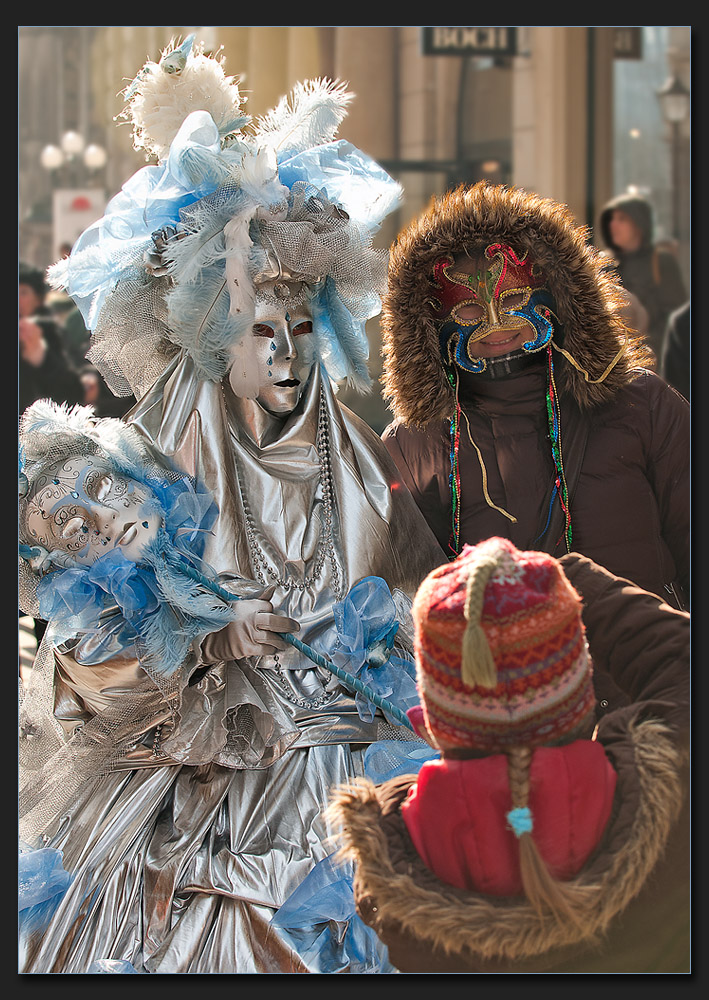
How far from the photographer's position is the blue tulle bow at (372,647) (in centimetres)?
232

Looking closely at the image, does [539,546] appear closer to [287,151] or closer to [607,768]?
[607,768]

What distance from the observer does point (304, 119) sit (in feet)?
7.84

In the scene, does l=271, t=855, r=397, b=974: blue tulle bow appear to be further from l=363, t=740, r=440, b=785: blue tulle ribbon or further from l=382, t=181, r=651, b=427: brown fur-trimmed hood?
l=382, t=181, r=651, b=427: brown fur-trimmed hood

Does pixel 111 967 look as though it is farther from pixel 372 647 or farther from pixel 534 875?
pixel 534 875

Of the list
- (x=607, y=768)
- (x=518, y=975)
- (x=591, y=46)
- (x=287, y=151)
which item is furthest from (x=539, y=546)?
(x=591, y=46)

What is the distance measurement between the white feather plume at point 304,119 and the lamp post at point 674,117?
2.53 metres

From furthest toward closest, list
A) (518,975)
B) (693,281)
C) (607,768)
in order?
1. (693,281)
2. (518,975)
3. (607,768)

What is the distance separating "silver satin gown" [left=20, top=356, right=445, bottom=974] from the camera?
2193 millimetres

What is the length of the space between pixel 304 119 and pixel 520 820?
156cm

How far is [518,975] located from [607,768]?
0.41m

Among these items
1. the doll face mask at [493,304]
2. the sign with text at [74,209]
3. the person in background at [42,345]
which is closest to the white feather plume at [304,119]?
the doll face mask at [493,304]

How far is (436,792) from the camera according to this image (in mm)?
1680

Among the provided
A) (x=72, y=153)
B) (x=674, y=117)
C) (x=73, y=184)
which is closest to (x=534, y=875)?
(x=72, y=153)

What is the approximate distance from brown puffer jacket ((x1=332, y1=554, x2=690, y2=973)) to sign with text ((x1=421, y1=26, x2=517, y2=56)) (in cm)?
280
